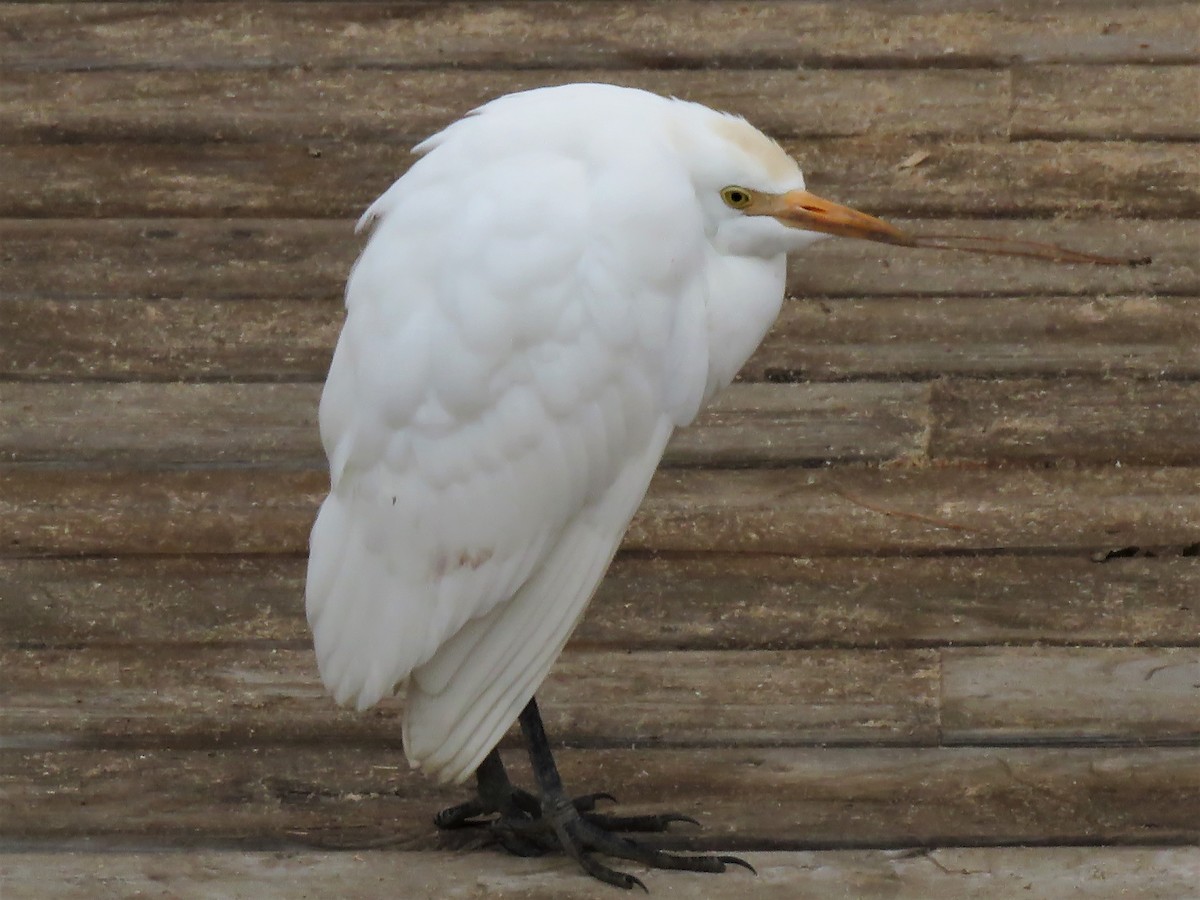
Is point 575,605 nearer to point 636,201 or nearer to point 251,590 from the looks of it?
point 636,201

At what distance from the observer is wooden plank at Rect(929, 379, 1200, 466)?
2332 mm

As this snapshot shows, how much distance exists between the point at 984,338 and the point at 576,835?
1.10 m

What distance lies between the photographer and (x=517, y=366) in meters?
1.54

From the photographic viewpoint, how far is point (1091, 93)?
2812 mm

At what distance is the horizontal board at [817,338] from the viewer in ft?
8.08

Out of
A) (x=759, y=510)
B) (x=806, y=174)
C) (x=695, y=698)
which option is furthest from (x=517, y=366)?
(x=806, y=174)

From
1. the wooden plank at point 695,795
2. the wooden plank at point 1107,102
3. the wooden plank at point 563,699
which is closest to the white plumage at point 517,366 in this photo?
the wooden plank at point 695,795

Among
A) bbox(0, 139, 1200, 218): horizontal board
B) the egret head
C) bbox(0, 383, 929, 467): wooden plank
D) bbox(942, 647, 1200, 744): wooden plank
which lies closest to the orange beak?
the egret head

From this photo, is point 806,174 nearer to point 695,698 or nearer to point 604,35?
point 604,35

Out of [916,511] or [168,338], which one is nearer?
[916,511]

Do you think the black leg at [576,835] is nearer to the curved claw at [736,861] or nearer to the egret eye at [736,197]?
the curved claw at [736,861]

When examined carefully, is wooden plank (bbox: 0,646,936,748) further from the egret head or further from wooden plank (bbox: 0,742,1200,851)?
the egret head

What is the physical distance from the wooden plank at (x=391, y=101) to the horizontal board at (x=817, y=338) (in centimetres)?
33

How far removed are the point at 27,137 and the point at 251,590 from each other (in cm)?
103
